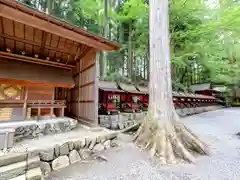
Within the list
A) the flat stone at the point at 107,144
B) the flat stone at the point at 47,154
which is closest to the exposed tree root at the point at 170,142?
the flat stone at the point at 107,144

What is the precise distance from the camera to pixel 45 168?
2824mm

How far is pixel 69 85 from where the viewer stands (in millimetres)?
5180

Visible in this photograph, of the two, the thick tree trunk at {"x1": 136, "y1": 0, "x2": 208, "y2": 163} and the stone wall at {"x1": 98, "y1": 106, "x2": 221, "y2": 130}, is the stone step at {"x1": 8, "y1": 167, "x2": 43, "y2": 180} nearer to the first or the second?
the thick tree trunk at {"x1": 136, "y1": 0, "x2": 208, "y2": 163}

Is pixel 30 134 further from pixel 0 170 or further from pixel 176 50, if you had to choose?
pixel 176 50

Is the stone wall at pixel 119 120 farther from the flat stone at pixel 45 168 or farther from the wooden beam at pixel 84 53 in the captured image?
the flat stone at pixel 45 168

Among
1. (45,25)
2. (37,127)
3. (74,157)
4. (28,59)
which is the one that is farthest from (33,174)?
(28,59)

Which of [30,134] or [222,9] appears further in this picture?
[222,9]

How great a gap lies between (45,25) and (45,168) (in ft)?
10.5

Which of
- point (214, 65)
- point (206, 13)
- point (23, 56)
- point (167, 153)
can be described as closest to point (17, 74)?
point (23, 56)

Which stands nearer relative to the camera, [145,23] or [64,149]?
[64,149]

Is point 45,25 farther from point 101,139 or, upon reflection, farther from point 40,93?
point 101,139

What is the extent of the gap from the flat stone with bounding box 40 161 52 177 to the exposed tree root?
2443 mm

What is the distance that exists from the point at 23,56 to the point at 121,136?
457 cm

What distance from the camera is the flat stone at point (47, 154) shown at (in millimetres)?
2815
